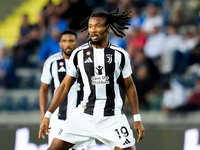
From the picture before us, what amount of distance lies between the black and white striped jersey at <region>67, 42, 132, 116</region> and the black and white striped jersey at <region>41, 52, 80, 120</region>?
0.98 meters

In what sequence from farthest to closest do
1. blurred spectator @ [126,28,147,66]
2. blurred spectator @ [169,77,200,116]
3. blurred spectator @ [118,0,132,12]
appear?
blurred spectator @ [118,0,132,12] < blurred spectator @ [126,28,147,66] < blurred spectator @ [169,77,200,116]

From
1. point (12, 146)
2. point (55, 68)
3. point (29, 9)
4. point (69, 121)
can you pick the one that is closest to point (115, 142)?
point (69, 121)

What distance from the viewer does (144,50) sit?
10305 millimetres

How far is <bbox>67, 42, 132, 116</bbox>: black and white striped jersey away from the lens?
436 centimetres

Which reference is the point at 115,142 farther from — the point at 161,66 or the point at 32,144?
the point at 161,66

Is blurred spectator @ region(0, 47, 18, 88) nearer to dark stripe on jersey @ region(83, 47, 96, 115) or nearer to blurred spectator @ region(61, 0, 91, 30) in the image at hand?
blurred spectator @ region(61, 0, 91, 30)

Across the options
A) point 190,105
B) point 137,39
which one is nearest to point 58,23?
point 137,39

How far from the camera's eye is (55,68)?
5.54 meters

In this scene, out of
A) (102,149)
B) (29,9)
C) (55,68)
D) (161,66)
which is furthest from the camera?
(29,9)

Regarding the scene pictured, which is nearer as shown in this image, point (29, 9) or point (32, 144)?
point (32, 144)

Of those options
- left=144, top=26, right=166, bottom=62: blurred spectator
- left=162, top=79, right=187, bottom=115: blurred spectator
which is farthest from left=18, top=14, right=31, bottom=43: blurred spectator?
left=162, top=79, right=187, bottom=115: blurred spectator

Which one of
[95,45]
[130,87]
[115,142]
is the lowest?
[115,142]

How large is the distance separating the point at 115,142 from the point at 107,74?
0.70m

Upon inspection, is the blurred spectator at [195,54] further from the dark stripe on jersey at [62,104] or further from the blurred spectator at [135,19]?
the dark stripe on jersey at [62,104]
